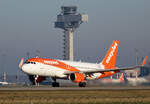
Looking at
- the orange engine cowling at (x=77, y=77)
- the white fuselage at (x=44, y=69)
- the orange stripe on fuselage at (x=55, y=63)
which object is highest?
the orange stripe on fuselage at (x=55, y=63)

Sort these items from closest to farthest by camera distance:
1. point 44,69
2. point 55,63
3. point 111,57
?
point 44,69
point 55,63
point 111,57

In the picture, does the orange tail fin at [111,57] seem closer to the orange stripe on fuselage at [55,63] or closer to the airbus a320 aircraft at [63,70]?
the airbus a320 aircraft at [63,70]

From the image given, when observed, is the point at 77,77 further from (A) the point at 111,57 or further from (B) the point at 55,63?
(A) the point at 111,57

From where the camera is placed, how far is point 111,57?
326 ft

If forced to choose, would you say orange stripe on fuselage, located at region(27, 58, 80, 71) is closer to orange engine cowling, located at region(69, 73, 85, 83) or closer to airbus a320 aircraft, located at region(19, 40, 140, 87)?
airbus a320 aircraft, located at region(19, 40, 140, 87)

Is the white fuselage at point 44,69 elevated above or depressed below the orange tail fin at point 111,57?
below

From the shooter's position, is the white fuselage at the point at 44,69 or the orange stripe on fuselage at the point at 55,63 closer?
the white fuselage at the point at 44,69

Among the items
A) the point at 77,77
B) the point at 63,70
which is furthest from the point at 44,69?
the point at 77,77

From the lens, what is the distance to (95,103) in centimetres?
4266

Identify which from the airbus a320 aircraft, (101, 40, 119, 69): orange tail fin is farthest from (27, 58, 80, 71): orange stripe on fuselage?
(101, 40, 119, 69): orange tail fin

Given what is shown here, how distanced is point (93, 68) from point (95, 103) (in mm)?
50585

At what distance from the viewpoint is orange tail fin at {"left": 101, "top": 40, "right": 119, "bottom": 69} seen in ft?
323

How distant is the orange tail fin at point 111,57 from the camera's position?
98.3 m

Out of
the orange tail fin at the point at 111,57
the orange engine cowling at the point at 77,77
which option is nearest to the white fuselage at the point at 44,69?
the orange engine cowling at the point at 77,77
